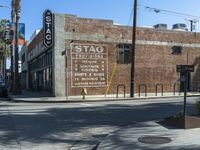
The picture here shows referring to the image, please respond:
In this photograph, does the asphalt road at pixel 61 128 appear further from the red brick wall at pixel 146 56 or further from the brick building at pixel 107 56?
the red brick wall at pixel 146 56

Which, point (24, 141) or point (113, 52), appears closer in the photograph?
point (24, 141)

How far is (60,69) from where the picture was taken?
3038 centimetres

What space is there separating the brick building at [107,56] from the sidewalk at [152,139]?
18.5 m

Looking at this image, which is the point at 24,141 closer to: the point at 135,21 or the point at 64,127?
the point at 64,127

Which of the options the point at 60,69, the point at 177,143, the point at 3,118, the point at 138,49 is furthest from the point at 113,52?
the point at 177,143

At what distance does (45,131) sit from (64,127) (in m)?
1.00

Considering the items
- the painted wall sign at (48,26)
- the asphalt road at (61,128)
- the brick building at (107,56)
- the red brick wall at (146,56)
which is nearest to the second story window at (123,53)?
the brick building at (107,56)

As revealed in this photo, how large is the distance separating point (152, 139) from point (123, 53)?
23161 mm

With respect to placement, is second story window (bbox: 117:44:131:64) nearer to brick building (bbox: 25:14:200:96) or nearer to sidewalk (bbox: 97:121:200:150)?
brick building (bbox: 25:14:200:96)

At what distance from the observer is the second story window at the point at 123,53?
108ft

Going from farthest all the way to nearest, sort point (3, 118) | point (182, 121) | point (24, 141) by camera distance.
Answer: point (3, 118) → point (182, 121) → point (24, 141)

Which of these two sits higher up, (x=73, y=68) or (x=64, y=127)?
(x=73, y=68)

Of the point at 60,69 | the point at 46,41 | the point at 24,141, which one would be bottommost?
the point at 24,141

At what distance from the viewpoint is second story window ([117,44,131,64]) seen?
32844 millimetres
